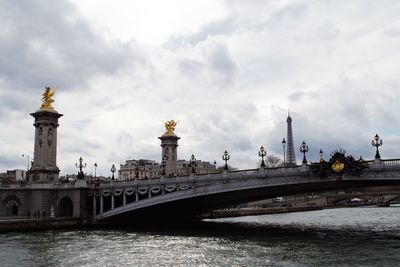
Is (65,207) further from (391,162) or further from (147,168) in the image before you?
(147,168)

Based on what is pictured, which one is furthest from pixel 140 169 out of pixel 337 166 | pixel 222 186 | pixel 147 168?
pixel 337 166

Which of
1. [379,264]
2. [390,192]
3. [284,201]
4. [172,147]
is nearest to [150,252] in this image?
[379,264]

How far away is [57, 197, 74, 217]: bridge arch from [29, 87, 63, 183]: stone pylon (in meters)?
2.90

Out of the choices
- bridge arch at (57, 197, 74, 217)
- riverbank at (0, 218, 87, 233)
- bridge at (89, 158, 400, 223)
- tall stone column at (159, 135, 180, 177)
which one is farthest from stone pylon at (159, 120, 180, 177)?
riverbank at (0, 218, 87, 233)

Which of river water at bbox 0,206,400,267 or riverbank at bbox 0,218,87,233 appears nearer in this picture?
river water at bbox 0,206,400,267

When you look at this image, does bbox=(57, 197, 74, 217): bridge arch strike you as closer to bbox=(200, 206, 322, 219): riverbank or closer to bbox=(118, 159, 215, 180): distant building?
bbox=(200, 206, 322, 219): riverbank

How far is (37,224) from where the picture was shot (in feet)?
162

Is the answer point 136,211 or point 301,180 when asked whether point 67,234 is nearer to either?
point 136,211

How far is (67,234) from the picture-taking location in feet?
149

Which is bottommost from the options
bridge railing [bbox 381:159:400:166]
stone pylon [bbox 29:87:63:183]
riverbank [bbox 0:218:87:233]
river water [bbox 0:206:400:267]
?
river water [bbox 0:206:400:267]

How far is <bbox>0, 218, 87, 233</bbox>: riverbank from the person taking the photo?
153 feet

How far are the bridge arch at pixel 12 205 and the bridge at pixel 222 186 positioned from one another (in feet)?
28.0

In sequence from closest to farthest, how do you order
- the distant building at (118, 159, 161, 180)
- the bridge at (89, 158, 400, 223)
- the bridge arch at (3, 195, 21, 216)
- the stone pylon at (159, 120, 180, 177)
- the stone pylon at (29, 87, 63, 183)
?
the bridge at (89, 158, 400, 223)
the bridge arch at (3, 195, 21, 216)
the stone pylon at (29, 87, 63, 183)
the stone pylon at (159, 120, 180, 177)
the distant building at (118, 159, 161, 180)

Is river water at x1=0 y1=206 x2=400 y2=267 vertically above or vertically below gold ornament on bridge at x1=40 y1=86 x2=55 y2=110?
below
